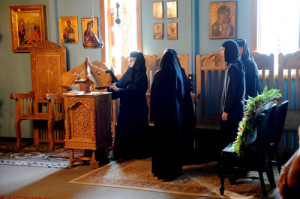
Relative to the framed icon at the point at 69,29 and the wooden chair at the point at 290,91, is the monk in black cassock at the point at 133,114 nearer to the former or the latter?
the framed icon at the point at 69,29

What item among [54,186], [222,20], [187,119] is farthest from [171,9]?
[54,186]

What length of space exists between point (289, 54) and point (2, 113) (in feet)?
18.4

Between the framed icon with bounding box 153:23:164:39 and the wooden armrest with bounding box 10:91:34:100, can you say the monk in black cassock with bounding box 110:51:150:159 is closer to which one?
the framed icon with bounding box 153:23:164:39

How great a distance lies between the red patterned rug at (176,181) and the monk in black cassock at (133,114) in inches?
15.9

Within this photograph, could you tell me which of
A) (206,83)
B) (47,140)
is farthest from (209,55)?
(47,140)

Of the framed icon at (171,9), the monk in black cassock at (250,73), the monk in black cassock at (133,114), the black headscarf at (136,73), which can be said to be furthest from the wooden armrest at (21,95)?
the monk in black cassock at (250,73)

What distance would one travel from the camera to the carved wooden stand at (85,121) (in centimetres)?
488

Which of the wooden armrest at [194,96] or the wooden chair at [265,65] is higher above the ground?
the wooden chair at [265,65]

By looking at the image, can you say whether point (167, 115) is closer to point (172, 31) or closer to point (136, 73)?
point (136, 73)

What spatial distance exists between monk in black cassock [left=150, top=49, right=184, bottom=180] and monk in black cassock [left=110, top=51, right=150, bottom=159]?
40.1 inches

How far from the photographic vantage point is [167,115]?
14.4 ft

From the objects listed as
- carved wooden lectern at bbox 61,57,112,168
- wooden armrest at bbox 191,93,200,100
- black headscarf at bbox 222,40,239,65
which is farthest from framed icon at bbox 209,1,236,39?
carved wooden lectern at bbox 61,57,112,168

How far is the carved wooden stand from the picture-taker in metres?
4.88

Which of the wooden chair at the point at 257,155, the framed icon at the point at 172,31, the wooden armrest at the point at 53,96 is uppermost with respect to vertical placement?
the framed icon at the point at 172,31
